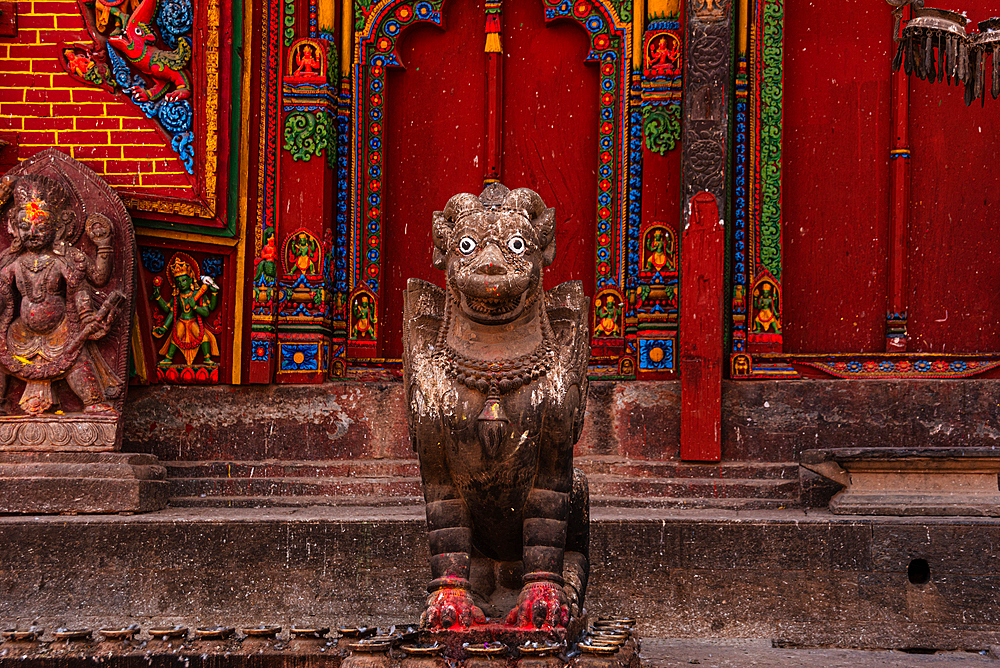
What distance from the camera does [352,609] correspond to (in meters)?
5.40

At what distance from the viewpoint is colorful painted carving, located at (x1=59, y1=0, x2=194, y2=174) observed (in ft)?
22.7

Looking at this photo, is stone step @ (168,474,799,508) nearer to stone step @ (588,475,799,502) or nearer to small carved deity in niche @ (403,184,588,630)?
stone step @ (588,475,799,502)

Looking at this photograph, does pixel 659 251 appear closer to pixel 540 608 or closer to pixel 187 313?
pixel 187 313

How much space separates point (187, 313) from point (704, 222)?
3.52 metres

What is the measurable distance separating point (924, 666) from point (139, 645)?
3267 mm

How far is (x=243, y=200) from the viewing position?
22.8 feet

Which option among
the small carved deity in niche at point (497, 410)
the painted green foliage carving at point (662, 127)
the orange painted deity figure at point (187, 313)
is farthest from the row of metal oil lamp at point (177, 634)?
the painted green foliage carving at point (662, 127)

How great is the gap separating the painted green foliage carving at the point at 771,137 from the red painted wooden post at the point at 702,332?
56cm

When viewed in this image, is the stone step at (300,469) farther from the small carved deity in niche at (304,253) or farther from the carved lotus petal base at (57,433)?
the small carved deity in niche at (304,253)

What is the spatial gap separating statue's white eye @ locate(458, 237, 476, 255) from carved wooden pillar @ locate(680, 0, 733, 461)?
297 centimetres

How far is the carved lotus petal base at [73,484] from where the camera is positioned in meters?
5.82

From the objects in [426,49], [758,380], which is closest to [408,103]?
[426,49]

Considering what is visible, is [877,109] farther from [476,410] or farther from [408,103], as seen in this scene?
[476,410]

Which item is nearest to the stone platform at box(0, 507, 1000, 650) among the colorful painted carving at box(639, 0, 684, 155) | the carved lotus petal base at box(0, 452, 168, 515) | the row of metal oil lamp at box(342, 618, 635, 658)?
the carved lotus petal base at box(0, 452, 168, 515)
